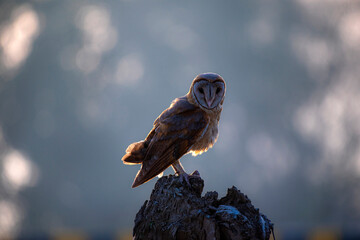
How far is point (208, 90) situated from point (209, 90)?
2 cm

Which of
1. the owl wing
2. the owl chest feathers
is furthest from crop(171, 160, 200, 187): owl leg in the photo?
the owl chest feathers

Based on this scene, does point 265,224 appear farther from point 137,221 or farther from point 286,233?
point 286,233

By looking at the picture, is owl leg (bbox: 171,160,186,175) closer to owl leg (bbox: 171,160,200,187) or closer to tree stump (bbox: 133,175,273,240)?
owl leg (bbox: 171,160,200,187)

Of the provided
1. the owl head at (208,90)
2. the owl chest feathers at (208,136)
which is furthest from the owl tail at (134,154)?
the owl head at (208,90)

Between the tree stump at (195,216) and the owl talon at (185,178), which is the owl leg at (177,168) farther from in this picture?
the tree stump at (195,216)

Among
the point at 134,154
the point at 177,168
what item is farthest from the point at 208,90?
the point at 134,154

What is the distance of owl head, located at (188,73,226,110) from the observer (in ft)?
13.6

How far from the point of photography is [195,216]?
3.10 metres

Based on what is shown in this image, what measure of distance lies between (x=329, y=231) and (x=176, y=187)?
7921mm

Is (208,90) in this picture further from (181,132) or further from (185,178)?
(185,178)

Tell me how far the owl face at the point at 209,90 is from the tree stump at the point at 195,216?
1078 mm

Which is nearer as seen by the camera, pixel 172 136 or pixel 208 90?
pixel 172 136

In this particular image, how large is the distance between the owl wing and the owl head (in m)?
0.11

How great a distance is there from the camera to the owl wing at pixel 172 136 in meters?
3.89
